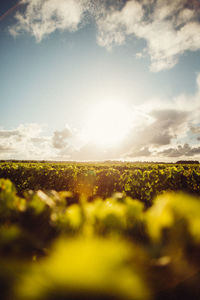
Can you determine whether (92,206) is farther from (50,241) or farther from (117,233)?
(50,241)

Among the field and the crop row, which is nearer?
the field

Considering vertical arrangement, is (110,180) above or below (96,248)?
below

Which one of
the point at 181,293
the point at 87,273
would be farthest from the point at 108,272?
the point at 181,293

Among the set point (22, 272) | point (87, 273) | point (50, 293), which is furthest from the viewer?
point (22, 272)

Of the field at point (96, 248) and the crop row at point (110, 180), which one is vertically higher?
the field at point (96, 248)

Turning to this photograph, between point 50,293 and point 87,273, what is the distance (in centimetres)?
32

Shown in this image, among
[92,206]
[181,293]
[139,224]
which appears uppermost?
[92,206]

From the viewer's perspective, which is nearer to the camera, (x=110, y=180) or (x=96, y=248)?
(x=96, y=248)

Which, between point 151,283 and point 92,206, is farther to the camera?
point 92,206

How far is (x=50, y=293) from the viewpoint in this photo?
0.81m

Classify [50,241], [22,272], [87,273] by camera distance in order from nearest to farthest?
[87,273] < [22,272] < [50,241]

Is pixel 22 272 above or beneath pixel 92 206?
beneath

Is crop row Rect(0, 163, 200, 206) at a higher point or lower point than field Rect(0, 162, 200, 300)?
lower

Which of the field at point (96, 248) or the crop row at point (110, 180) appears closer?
the field at point (96, 248)
